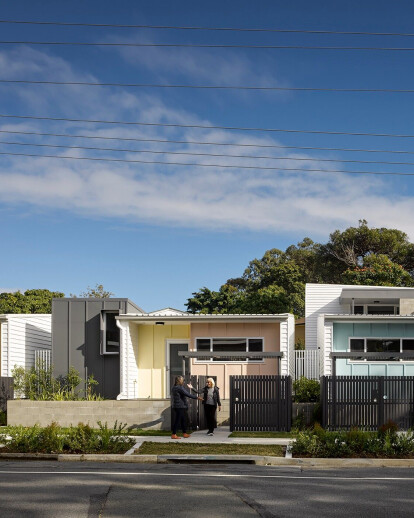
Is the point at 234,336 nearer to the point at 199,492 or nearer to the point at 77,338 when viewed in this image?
the point at 77,338

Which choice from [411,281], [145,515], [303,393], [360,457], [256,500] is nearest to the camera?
[145,515]

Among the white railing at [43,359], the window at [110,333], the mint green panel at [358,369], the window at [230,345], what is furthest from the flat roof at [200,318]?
the white railing at [43,359]

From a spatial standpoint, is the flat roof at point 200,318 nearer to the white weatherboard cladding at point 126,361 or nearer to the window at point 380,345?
the white weatherboard cladding at point 126,361

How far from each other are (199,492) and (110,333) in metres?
17.0

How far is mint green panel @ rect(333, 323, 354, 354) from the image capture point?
1045 inches

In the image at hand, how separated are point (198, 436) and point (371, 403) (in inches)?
202

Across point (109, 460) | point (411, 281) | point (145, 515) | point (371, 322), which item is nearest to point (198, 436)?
point (109, 460)

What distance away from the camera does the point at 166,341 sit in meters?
28.1

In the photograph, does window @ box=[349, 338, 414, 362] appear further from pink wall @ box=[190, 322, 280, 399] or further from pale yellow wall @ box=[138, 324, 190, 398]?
pale yellow wall @ box=[138, 324, 190, 398]

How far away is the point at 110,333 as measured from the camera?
90.8ft

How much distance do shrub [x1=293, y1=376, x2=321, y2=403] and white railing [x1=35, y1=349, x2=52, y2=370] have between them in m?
9.17

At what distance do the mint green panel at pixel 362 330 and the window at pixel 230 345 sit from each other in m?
3.32

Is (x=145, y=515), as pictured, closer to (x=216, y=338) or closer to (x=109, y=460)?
(x=109, y=460)

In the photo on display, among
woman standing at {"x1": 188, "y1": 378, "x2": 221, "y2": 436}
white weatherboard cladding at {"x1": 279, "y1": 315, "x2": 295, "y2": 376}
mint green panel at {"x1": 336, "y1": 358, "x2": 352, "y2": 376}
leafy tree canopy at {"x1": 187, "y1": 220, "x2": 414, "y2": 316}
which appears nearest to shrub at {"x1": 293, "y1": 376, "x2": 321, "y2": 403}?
white weatherboard cladding at {"x1": 279, "y1": 315, "x2": 295, "y2": 376}
